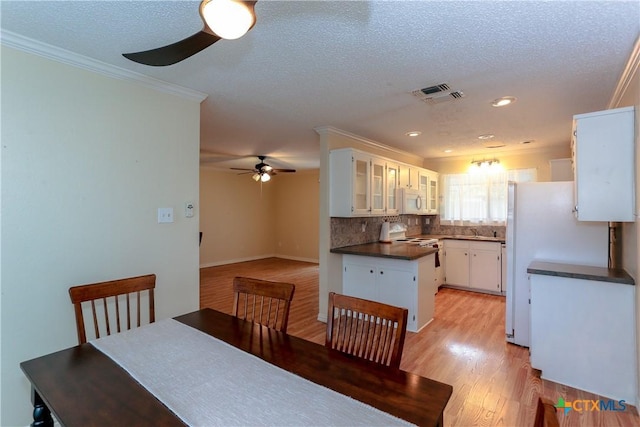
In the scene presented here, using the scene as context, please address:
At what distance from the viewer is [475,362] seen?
2787 millimetres

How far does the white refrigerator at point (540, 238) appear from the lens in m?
2.87

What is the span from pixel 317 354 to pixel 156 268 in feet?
5.53

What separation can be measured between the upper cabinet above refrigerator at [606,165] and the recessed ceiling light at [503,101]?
54 cm

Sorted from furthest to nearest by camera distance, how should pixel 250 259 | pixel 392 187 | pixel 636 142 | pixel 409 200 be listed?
pixel 250 259
pixel 409 200
pixel 392 187
pixel 636 142

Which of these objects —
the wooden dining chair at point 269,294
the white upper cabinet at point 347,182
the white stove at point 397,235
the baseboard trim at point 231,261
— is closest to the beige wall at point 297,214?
the baseboard trim at point 231,261

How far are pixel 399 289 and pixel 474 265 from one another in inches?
86.9

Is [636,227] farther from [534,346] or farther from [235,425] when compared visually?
[235,425]

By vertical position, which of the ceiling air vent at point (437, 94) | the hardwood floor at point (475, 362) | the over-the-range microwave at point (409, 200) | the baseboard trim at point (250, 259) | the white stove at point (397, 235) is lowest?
the hardwood floor at point (475, 362)

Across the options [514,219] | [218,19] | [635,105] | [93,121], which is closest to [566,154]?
[514,219]

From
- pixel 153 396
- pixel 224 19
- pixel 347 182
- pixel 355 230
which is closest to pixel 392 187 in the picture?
pixel 355 230

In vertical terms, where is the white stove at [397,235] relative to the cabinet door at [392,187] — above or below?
below

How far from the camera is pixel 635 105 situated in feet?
6.89

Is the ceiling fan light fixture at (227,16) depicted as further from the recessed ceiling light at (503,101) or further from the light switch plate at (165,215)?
the recessed ceiling light at (503,101)

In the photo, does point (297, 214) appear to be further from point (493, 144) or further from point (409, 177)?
point (493, 144)
